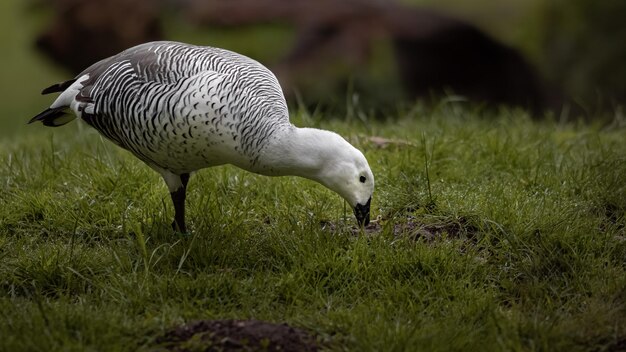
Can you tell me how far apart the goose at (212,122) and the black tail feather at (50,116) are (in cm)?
32

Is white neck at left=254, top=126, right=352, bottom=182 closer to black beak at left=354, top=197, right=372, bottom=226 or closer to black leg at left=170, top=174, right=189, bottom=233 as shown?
black beak at left=354, top=197, right=372, bottom=226

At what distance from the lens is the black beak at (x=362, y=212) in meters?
4.24

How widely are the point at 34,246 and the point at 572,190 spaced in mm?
3063

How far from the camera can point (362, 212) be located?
4266 millimetres

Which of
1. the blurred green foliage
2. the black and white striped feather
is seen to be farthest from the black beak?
the blurred green foliage

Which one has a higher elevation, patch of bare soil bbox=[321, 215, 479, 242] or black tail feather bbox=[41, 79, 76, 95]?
black tail feather bbox=[41, 79, 76, 95]

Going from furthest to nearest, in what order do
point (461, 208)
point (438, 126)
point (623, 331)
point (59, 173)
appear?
A: point (438, 126)
point (59, 173)
point (461, 208)
point (623, 331)

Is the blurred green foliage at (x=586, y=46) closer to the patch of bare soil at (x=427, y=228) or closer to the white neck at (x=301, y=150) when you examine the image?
the patch of bare soil at (x=427, y=228)

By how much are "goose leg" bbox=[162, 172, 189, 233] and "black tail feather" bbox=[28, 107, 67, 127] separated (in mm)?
723

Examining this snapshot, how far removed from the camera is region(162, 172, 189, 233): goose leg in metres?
4.49

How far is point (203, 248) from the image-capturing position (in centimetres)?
422

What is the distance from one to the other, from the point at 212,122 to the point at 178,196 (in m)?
0.68

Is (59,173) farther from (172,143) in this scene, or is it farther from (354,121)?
Answer: (354,121)

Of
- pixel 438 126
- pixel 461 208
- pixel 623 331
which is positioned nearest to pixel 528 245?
pixel 461 208
